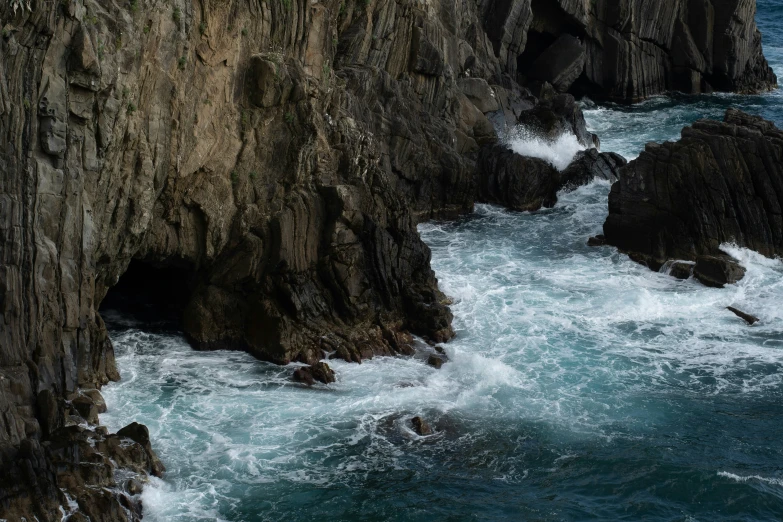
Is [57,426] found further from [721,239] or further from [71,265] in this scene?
[721,239]

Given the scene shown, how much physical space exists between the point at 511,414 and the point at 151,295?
1325cm

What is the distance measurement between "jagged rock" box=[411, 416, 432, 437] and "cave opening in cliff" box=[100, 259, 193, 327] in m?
9.50

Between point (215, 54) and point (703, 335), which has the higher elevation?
point (215, 54)

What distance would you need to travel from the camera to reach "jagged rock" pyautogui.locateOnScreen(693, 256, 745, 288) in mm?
38656

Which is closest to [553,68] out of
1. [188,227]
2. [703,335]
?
[703,335]

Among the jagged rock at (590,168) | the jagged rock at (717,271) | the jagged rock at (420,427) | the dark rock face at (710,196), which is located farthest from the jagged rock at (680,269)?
the jagged rock at (420,427)

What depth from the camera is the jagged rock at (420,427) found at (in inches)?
1095

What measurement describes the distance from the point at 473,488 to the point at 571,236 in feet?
68.0

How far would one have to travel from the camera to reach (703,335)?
3497 centimetres

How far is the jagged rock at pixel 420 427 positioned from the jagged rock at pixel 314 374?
11.4ft

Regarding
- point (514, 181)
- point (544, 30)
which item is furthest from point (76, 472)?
point (544, 30)

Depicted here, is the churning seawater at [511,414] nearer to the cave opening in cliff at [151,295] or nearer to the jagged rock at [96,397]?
the jagged rock at [96,397]

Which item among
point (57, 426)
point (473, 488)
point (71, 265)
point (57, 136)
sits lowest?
point (473, 488)

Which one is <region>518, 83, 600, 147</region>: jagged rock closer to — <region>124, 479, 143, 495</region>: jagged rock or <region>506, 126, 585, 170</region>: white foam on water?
Answer: <region>506, 126, 585, 170</region>: white foam on water
